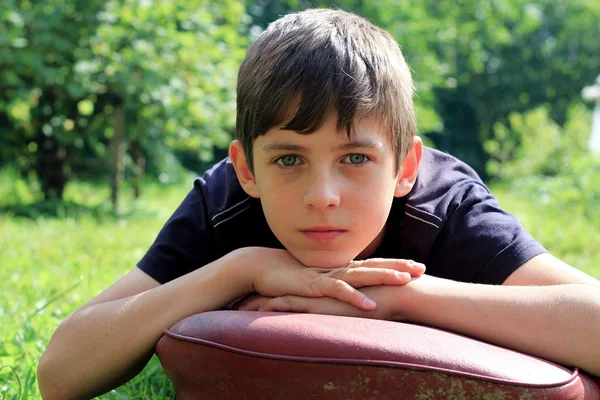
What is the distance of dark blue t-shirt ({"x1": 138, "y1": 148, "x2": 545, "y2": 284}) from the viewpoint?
2.34 m

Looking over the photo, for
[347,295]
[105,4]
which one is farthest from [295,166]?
[105,4]

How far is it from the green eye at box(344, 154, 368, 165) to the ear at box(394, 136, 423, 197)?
282 mm

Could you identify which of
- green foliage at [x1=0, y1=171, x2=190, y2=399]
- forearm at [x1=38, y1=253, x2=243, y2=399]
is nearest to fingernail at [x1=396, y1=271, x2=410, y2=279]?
forearm at [x1=38, y1=253, x2=243, y2=399]

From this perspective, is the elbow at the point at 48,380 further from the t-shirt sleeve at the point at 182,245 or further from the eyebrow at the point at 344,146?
the eyebrow at the point at 344,146

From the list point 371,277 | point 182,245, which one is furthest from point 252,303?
point 182,245

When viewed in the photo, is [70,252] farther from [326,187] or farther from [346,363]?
[346,363]

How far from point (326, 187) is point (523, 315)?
619 millimetres

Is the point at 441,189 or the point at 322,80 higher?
the point at 322,80

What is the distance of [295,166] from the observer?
211 centimetres

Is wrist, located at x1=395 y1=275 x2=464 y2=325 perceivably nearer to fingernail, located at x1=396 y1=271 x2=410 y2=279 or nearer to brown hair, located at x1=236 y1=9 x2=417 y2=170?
fingernail, located at x1=396 y1=271 x2=410 y2=279

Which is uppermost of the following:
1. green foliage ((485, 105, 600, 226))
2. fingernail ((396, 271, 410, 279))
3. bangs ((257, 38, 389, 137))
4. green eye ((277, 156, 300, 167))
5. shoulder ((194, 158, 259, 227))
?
bangs ((257, 38, 389, 137))

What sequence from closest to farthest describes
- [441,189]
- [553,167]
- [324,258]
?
1. [324,258]
2. [441,189]
3. [553,167]

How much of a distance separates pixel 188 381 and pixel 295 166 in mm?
653

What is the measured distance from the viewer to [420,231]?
2.40m
